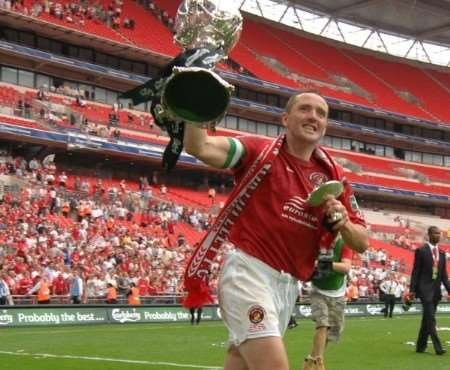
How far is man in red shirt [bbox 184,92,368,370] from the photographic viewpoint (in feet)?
14.8

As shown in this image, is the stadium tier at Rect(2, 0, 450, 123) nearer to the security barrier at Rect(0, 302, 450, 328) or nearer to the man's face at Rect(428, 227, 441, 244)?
the security barrier at Rect(0, 302, 450, 328)

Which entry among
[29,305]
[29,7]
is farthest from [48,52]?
[29,305]

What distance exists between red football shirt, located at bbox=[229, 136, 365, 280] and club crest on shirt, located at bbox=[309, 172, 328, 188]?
0.03 metres

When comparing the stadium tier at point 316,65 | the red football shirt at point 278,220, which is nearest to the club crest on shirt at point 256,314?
the red football shirt at point 278,220

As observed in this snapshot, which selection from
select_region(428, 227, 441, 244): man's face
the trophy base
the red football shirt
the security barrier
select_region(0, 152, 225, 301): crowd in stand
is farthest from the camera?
select_region(0, 152, 225, 301): crowd in stand

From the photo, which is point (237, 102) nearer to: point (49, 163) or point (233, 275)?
point (49, 163)

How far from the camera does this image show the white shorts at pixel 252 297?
450 cm

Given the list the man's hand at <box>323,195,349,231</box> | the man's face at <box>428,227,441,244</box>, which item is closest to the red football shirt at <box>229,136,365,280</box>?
the man's hand at <box>323,195,349,231</box>

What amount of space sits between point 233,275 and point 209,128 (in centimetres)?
103

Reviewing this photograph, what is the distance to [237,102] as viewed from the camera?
47750mm

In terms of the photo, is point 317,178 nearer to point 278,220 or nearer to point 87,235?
point 278,220

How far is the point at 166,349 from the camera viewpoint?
14.0 metres

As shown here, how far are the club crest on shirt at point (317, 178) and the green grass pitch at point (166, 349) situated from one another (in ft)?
21.2

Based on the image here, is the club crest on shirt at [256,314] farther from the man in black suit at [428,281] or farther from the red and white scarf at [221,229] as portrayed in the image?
the man in black suit at [428,281]
